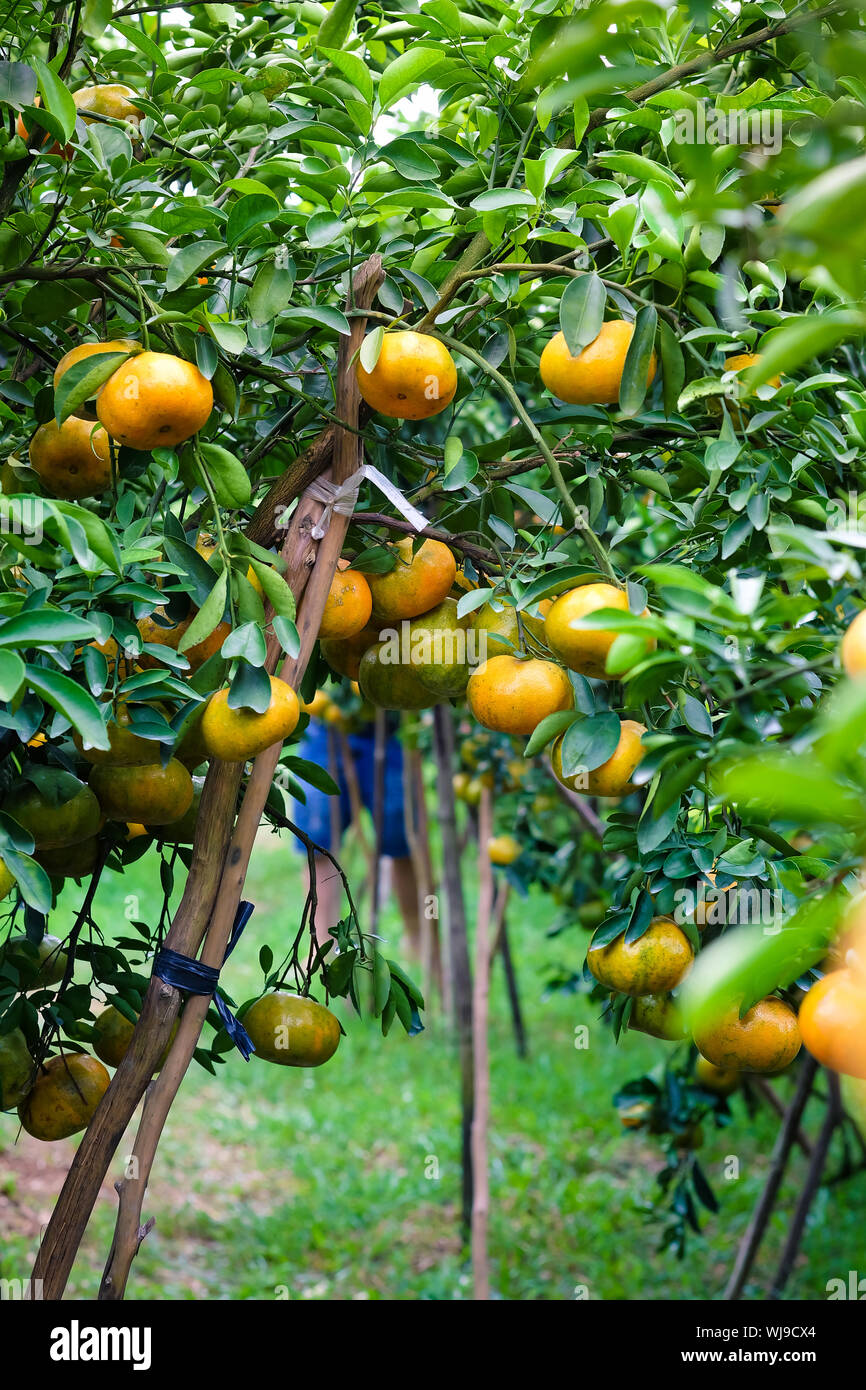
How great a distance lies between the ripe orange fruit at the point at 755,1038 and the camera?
0.97m

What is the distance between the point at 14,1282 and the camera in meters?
1.18

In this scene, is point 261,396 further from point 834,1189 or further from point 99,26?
point 834,1189

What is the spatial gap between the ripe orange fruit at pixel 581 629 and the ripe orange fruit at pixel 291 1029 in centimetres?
49

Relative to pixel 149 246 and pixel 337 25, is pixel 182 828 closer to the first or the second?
pixel 149 246

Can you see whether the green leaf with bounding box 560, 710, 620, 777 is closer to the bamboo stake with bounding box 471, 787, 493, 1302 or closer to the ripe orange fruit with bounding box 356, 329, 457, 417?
the ripe orange fruit with bounding box 356, 329, 457, 417

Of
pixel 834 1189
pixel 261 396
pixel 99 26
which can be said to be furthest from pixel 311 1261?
pixel 99 26

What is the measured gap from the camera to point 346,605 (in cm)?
109

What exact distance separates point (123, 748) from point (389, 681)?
0.29 meters

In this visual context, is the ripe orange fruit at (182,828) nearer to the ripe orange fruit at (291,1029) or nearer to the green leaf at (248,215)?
the ripe orange fruit at (291,1029)

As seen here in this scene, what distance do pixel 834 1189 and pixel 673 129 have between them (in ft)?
9.56

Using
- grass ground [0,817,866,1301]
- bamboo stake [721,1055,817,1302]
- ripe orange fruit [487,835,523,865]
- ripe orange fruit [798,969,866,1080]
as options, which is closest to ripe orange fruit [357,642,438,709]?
ripe orange fruit [798,969,866,1080]

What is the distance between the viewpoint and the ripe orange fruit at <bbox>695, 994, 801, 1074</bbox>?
965 millimetres

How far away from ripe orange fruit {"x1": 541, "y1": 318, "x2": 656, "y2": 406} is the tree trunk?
75.7 inches

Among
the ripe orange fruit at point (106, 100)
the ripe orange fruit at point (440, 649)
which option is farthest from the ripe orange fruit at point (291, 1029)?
the ripe orange fruit at point (106, 100)
